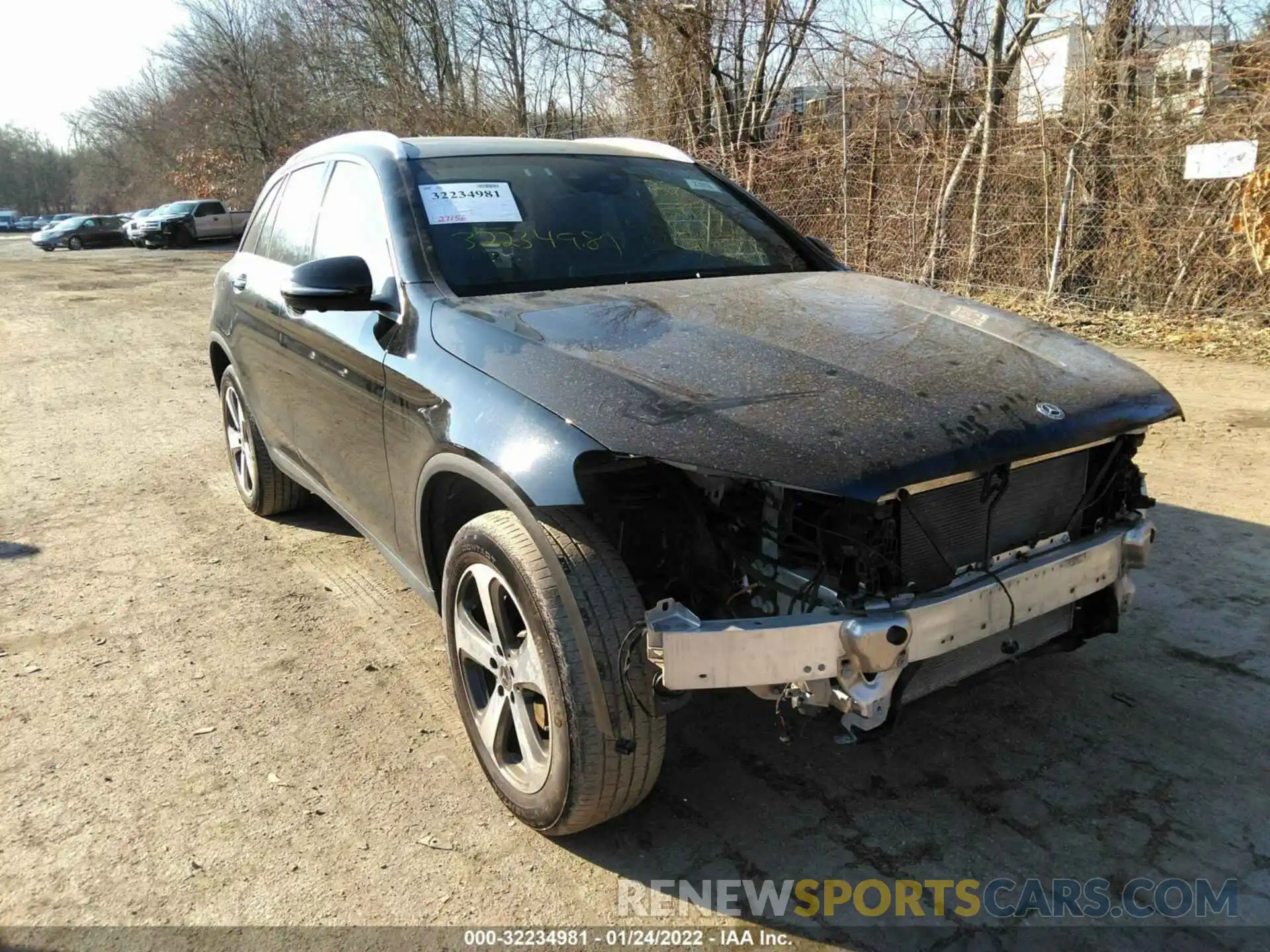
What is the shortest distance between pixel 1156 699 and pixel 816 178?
934 centimetres

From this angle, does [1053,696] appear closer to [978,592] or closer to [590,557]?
[978,592]

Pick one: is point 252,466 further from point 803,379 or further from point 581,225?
point 803,379

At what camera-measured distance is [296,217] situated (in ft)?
14.0

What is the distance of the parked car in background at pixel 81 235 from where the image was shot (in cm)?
3841

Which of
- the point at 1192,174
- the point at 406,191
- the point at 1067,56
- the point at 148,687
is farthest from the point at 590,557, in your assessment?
the point at 1067,56

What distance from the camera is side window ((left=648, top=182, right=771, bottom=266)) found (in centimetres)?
375

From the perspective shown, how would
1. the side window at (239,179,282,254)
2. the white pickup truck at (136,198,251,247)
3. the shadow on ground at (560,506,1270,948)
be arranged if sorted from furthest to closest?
the white pickup truck at (136,198,251,247)
the side window at (239,179,282,254)
the shadow on ground at (560,506,1270,948)

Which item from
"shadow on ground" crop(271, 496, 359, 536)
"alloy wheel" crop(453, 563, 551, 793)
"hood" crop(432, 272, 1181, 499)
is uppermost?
"hood" crop(432, 272, 1181, 499)

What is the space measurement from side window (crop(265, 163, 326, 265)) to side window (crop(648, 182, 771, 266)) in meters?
1.47

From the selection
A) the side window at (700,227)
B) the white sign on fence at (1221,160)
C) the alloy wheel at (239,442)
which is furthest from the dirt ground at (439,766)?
the white sign on fence at (1221,160)

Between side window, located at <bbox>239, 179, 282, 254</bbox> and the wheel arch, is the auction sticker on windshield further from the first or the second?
the wheel arch

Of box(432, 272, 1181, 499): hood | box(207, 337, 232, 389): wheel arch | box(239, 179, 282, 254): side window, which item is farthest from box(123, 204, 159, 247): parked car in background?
box(432, 272, 1181, 499): hood

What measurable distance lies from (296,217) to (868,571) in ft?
10.7

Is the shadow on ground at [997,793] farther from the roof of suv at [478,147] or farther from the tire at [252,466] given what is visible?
the tire at [252,466]
